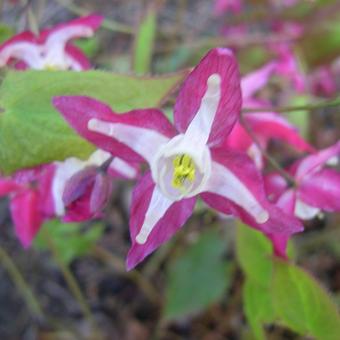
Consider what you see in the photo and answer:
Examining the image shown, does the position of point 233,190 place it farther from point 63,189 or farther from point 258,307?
point 258,307

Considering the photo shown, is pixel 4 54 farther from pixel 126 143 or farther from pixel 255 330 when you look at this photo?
pixel 255 330

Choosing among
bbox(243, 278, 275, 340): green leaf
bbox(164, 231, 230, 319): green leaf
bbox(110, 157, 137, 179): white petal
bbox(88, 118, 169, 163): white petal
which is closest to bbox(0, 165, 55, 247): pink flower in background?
bbox(110, 157, 137, 179): white petal

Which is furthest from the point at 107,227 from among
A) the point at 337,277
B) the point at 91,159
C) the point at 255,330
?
the point at 91,159

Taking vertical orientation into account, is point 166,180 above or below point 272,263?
above

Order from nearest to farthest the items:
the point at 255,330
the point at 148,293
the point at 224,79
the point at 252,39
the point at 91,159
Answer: the point at 224,79, the point at 91,159, the point at 255,330, the point at 148,293, the point at 252,39

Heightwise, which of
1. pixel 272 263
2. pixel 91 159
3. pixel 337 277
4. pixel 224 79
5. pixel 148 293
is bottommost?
pixel 337 277

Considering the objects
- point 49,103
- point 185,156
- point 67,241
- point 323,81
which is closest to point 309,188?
point 185,156
